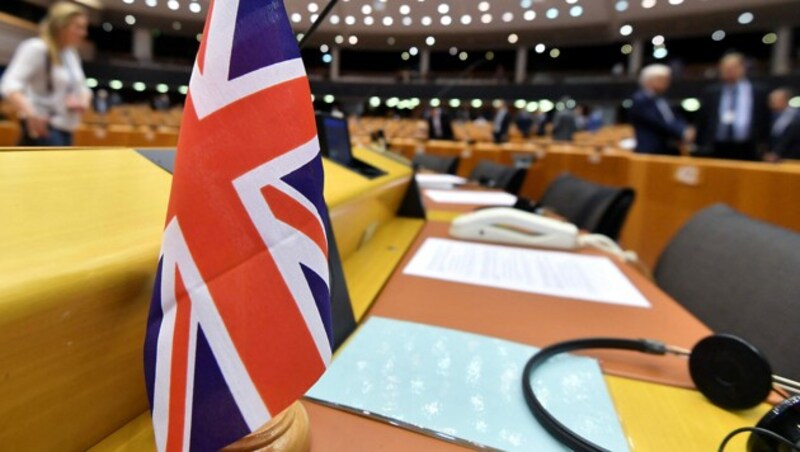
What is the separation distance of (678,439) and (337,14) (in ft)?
1.67

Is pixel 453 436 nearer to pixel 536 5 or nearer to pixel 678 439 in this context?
pixel 678 439

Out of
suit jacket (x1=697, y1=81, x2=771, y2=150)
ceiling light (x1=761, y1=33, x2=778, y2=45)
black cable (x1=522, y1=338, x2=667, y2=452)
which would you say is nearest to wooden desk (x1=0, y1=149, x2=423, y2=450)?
black cable (x1=522, y1=338, x2=667, y2=452)

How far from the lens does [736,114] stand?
9.63 ft

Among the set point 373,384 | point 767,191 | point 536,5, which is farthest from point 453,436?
point 767,191

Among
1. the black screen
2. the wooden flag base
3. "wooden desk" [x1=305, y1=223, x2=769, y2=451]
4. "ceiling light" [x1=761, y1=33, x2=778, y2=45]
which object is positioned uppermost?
"ceiling light" [x1=761, y1=33, x2=778, y2=45]

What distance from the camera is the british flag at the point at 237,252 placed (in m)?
0.23

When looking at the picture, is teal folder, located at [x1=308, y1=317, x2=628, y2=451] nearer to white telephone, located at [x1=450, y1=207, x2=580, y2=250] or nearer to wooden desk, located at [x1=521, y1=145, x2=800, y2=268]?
white telephone, located at [x1=450, y1=207, x2=580, y2=250]

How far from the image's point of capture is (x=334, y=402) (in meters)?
0.36

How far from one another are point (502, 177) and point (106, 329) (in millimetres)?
2345

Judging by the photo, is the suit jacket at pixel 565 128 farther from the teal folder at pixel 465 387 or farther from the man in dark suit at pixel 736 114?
the teal folder at pixel 465 387

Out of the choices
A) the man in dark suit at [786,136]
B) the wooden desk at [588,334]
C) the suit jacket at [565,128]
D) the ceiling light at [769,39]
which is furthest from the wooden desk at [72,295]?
the ceiling light at [769,39]

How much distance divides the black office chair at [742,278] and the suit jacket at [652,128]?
7.67 feet

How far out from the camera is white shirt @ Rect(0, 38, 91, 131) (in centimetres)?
183

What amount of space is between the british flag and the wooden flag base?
0.09ft
